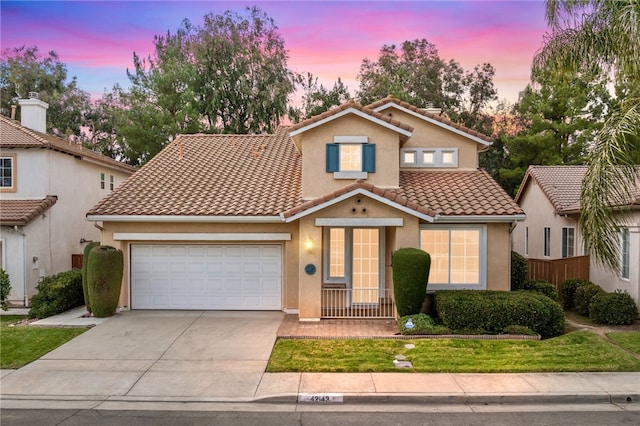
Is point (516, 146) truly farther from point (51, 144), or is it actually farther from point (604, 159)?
point (51, 144)

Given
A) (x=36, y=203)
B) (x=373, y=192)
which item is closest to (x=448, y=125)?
(x=373, y=192)

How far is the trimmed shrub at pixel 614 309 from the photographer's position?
1131 centimetres

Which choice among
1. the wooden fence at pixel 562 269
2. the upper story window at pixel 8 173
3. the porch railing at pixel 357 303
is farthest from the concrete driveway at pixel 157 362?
the wooden fence at pixel 562 269

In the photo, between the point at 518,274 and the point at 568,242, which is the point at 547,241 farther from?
the point at 518,274

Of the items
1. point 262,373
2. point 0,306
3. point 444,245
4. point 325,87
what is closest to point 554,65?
point 444,245

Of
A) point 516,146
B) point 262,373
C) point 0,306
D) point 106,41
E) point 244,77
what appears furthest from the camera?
point 244,77

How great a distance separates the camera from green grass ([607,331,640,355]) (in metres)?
9.48

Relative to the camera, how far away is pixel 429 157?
1452 cm

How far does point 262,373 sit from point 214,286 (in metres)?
5.39

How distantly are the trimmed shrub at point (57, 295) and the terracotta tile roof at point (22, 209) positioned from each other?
213cm

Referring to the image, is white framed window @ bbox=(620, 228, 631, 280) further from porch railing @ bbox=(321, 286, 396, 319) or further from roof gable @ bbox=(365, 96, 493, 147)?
porch railing @ bbox=(321, 286, 396, 319)

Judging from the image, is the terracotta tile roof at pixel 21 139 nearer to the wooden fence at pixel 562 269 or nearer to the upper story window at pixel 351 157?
the upper story window at pixel 351 157

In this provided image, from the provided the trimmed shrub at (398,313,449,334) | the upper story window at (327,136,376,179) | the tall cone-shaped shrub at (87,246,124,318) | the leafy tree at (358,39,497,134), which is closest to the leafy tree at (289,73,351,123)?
the leafy tree at (358,39,497,134)

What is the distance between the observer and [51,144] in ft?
48.8
